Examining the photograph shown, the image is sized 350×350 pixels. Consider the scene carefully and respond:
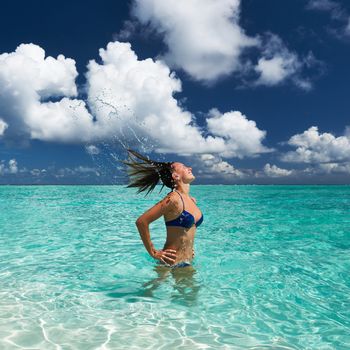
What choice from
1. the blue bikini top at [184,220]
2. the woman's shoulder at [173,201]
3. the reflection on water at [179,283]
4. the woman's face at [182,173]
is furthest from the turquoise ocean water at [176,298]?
the woman's face at [182,173]

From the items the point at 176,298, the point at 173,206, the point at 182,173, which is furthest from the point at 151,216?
the point at 176,298

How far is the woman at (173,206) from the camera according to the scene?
17.3 ft

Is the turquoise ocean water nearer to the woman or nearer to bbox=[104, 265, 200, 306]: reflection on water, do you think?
bbox=[104, 265, 200, 306]: reflection on water

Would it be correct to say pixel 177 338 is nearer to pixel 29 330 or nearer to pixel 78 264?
pixel 29 330

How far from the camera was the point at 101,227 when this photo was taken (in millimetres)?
15344

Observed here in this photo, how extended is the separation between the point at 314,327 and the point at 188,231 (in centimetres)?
214

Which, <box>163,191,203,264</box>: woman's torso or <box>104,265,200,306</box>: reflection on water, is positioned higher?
<box>163,191,203,264</box>: woman's torso

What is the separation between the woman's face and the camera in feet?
17.9

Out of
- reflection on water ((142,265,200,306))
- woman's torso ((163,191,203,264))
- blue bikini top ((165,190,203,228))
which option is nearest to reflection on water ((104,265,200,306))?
reflection on water ((142,265,200,306))

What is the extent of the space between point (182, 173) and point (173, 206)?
574 millimetres

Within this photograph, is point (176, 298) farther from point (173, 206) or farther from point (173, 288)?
point (173, 206)

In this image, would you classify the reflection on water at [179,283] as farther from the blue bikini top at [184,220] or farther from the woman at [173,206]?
the blue bikini top at [184,220]

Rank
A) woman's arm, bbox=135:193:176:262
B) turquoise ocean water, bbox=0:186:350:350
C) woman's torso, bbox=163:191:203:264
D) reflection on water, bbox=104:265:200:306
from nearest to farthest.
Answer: turquoise ocean water, bbox=0:186:350:350 < woman's arm, bbox=135:193:176:262 < woman's torso, bbox=163:191:203:264 < reflection on water, bbox=104:265:200:306

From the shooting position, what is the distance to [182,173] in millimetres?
5480
